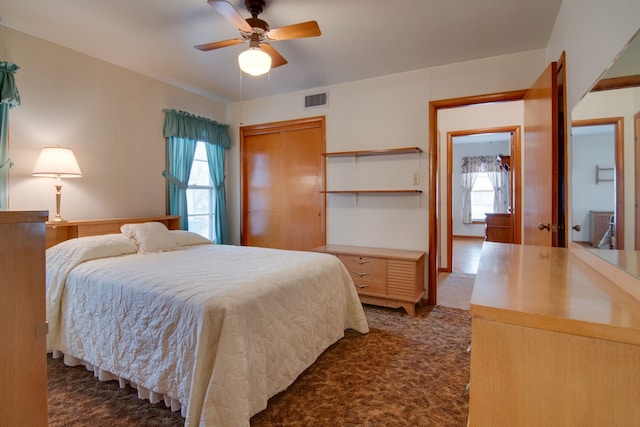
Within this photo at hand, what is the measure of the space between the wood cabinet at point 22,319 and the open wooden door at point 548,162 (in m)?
2.82

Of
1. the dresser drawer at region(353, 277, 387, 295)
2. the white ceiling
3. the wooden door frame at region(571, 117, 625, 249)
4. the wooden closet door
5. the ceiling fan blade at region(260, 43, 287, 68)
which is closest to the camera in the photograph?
the wooden door frame at region(571, 117, 625, 249)

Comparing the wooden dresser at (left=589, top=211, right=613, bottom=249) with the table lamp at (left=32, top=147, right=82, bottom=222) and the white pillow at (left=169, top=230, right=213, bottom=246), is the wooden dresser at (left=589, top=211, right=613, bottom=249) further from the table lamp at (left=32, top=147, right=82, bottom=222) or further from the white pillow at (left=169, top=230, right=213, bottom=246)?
the table lamp at (left=32, top=147, right=82, bottom=222)

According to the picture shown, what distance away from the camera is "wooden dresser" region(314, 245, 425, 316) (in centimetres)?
305

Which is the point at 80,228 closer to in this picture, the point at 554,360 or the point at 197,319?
the point at 197,319

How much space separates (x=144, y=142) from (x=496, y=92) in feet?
12.5

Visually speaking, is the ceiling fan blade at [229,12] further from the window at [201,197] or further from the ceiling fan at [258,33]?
the window at [201,197]

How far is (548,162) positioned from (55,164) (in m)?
3.79

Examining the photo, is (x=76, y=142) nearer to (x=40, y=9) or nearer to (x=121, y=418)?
(x=40, y=9)

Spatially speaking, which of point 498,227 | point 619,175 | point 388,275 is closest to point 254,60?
point 619,175

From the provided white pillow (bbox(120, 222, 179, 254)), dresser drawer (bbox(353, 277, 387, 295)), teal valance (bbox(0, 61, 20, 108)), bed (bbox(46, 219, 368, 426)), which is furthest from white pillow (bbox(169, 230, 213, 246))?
dresser drawer (bbox(353, 277, 387, 295))

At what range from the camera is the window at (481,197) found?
8656 millimetres

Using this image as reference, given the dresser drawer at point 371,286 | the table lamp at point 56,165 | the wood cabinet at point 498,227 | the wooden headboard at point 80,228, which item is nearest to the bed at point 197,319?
the wooden headboard at point 80,228

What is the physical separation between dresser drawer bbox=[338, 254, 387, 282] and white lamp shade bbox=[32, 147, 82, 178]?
261 cm

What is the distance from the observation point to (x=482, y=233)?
28.7 ft
